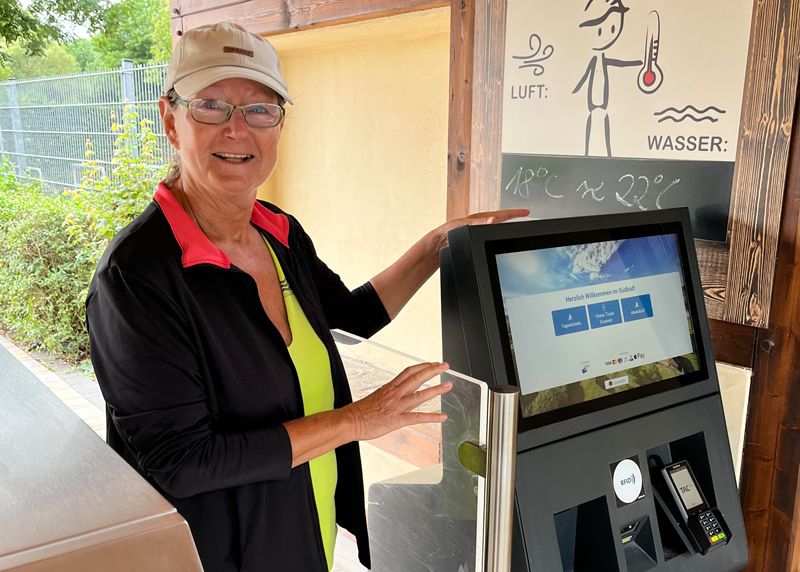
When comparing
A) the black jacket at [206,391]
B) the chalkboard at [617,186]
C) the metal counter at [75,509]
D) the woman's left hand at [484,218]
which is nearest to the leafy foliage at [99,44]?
the chalkboard at [617,186]

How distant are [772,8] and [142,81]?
15.9 ft

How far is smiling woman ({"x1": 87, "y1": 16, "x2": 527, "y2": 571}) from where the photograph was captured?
4.01 feet

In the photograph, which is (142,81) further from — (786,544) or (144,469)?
(786,544)

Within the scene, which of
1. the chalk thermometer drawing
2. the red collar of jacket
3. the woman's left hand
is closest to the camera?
the red collar of jacket

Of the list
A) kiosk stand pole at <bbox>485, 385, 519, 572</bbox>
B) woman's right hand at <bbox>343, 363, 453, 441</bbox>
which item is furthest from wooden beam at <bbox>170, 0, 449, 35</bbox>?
kiosk stand pole at <bbox>485, 385, 519, 572</bbox>

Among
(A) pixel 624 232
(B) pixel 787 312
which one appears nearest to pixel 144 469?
(A) pixel 624 232

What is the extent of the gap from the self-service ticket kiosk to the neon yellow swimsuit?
0.31 metres

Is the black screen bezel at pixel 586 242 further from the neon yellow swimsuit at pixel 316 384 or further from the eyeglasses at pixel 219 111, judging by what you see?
the eyeglasses at pixel 219 111

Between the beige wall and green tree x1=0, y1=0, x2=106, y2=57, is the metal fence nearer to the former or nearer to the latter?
→ green tree x1=0, y1=0, x2=106, y2=57

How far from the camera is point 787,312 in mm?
1630

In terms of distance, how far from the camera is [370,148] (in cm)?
382

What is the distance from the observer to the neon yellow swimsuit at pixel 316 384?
4.75 ft

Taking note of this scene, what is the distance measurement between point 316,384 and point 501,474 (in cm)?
51

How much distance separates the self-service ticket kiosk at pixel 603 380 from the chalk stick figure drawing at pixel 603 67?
0.51 metres
